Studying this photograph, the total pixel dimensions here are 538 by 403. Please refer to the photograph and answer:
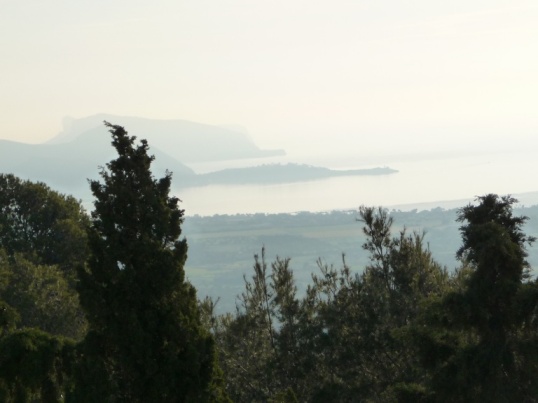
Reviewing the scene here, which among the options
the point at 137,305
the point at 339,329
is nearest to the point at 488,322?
the point at 137,305

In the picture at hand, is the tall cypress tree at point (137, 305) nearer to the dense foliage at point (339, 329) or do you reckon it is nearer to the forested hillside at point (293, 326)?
the forested hillside at point (293, 326)

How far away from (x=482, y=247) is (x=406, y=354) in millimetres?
6797

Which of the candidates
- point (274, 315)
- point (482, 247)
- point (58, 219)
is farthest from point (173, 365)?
point (58, 219)

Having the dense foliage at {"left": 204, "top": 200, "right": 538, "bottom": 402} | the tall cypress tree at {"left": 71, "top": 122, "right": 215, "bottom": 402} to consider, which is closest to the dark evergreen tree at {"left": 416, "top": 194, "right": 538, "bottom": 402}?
the dense foliage at {"left": 204, "top": 200, "right": 538, "bottom": 402}

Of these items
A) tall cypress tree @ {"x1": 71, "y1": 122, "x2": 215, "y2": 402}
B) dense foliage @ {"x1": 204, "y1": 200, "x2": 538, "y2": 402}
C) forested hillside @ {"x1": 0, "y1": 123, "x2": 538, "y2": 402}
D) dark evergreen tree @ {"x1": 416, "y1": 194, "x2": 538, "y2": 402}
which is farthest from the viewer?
dense foliage @ {"x1": 204, "y1": 200, "x2": 538, "y2": 402}

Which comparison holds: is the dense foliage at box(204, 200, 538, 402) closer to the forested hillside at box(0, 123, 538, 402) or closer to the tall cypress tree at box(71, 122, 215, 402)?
the forested hillside at box(0, 123, 538, 402)

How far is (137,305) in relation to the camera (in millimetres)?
16781

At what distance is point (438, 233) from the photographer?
6929 inches

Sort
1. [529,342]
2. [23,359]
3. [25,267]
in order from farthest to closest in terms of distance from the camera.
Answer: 1. [25,267]
2. [23,359]
3. [529,342]

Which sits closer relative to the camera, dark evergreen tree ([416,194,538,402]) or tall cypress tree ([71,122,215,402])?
dark evergreen tree ([416,194,538,402])

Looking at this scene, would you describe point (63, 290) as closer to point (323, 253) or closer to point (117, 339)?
point (117, 339)

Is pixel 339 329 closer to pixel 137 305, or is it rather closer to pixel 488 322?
pixel 488 322

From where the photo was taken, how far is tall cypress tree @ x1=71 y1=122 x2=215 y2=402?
16672mm

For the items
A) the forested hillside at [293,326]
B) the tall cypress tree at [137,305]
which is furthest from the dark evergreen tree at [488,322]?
the tall cypress tree at [137,305]
